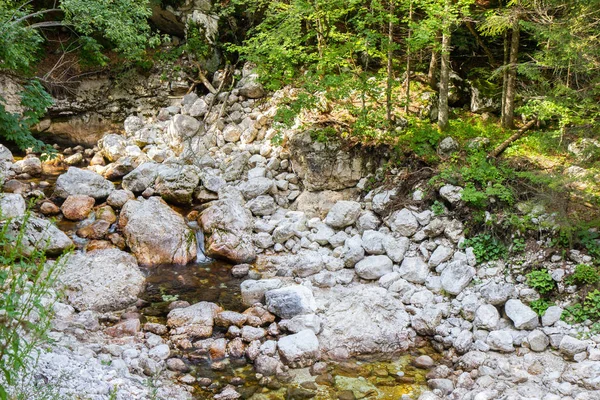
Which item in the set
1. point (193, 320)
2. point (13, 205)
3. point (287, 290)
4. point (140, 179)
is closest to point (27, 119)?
point (13, 205)

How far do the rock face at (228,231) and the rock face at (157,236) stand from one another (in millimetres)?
382

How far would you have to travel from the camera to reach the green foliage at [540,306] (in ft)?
19.7

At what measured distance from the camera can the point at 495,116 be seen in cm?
964

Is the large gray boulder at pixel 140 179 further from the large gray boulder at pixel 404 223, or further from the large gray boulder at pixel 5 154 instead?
the large gray boulder at pixel 404 223

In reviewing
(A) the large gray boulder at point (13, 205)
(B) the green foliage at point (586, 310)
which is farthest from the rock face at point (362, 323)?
(A) the large gray boulder at point (13, 205)

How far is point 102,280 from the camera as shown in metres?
7.10

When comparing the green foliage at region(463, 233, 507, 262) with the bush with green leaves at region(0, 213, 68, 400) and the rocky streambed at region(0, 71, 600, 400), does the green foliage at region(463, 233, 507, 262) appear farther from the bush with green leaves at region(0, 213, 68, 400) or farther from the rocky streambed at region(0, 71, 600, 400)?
the bush with green leaves at region(0, 213, 68, 400)

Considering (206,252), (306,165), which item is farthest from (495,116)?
(206,252)

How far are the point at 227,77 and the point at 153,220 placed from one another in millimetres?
7031

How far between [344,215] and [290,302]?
2.65 m

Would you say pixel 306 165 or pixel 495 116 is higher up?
pixel 495 116

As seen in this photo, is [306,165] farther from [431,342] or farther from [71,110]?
[71,110]

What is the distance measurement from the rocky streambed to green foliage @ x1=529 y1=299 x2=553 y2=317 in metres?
0.08

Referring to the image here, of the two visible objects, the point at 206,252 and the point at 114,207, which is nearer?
the point at 206,252
